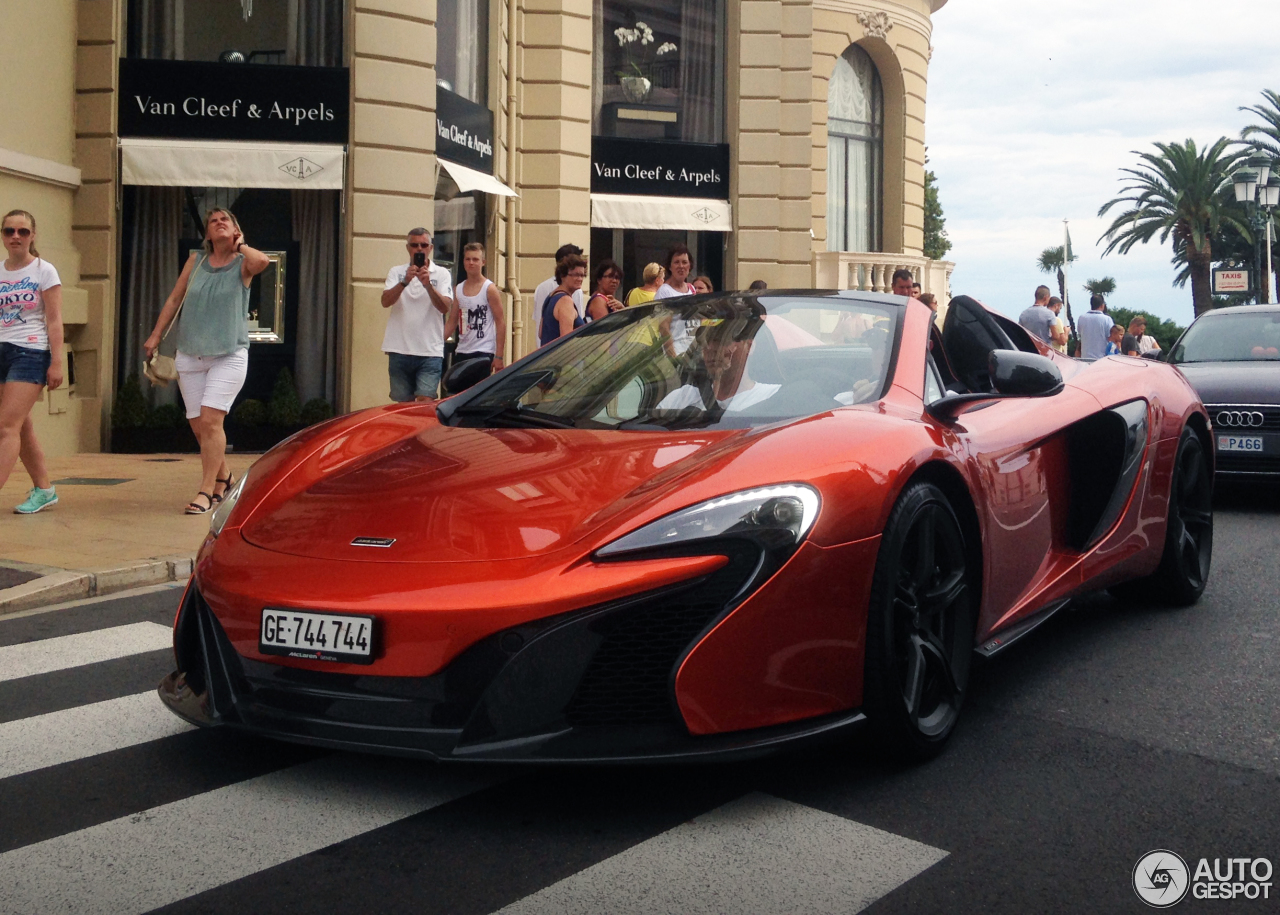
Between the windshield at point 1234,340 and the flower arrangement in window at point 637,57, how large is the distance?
34.7ft

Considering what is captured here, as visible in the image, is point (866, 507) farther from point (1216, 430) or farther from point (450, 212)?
point (450, 212)

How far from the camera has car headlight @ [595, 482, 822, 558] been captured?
3.06 metres

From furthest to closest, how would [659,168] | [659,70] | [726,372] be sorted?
1. [659,70]
2. [659,168]
3. [726,372]

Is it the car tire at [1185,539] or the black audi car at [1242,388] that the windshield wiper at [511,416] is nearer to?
the car tire at [1185,539]

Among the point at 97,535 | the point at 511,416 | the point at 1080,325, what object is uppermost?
the point at 1080,325

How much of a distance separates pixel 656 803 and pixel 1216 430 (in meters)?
7.52

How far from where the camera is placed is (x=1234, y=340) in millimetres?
10742

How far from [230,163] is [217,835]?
11505 mm

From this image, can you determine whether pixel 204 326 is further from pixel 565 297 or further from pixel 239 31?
pixel 239 31

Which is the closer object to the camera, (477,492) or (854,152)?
(477,492)

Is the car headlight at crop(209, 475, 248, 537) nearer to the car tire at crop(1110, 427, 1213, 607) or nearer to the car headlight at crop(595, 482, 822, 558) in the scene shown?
the car headlight at crop(595, 482, 822, 558)

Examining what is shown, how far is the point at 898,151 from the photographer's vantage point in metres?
25.8

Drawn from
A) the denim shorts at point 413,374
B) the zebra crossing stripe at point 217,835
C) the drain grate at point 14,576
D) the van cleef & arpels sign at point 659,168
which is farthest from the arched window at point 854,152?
the zebra crossing stripe at point 217,835

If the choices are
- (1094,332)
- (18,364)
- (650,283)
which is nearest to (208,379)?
(18,364)
